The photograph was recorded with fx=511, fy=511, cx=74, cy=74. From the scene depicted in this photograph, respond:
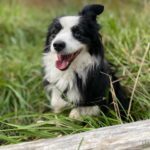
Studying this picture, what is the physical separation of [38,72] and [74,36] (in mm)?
1450

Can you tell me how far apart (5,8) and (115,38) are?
7.29 ft

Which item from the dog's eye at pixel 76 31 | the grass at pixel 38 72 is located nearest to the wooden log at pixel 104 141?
the grass at pixel 38 72

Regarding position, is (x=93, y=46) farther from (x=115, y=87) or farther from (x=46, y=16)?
(x=46, y=16)

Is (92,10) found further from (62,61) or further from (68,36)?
(62,61)

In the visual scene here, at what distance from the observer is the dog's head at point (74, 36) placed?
12.1 ft

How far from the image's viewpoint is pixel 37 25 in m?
7.02

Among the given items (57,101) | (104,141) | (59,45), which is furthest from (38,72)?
(104,141)

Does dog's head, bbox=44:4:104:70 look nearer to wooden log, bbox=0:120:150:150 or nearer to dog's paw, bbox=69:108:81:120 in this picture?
dog's paw, bbox=69:108:81:120

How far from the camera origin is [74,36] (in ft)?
12.2

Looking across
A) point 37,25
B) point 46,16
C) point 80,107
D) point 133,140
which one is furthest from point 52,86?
point 46,16

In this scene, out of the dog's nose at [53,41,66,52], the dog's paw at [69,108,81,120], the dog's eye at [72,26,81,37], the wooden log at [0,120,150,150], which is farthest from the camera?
the dog's paw at [69,108,81,120]

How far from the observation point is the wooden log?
297 cm

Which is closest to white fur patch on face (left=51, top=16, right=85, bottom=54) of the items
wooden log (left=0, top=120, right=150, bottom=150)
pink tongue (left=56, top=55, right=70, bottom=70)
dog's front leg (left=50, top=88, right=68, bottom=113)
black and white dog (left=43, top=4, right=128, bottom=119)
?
black and white dog (left=43, top=4, right=128, bottom=119)

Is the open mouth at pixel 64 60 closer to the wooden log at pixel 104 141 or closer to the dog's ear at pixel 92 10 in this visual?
the dog's ear at pixel 92 10
